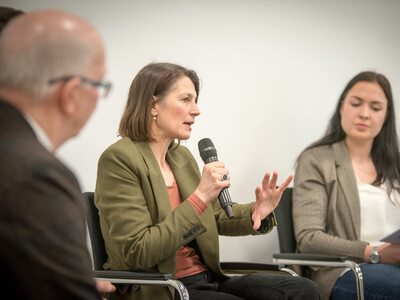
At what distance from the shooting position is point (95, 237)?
2014mm

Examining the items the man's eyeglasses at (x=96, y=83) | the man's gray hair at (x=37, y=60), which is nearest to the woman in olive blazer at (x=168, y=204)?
the man's eyeglasses at (x=96, y=83)

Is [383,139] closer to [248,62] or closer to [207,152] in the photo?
[248,62]

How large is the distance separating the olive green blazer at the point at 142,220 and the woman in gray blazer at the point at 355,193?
1.78 ft

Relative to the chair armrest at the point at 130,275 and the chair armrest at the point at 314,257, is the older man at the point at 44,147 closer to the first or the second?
the chair armrest at the point at 130,275

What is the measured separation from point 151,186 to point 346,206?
1.12 m

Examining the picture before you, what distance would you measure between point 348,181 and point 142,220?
4.10 feet

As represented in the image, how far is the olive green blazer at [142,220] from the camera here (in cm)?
181

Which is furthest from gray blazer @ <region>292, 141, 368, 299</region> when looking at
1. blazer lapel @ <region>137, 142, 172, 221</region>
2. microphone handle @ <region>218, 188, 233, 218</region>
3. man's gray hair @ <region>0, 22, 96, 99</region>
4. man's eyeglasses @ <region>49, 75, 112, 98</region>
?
man's gray hair @ <region>0, 22, 96, 99</region>

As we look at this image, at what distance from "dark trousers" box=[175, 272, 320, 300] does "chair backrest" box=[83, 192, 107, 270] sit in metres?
0.32

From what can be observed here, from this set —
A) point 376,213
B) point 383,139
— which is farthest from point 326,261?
point 383,139

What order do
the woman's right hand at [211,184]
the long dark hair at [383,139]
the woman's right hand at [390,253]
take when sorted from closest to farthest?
the woman's right hand at [211,184] < the woman's right hand at [390,253] < the long dark hair at [383,139]

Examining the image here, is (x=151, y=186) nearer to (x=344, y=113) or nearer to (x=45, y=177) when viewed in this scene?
(x=45, y=177)

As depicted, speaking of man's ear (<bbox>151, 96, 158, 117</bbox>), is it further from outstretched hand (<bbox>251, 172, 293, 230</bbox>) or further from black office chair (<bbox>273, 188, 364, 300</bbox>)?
black office chair (<bbox>273, 188, 364, 300</bbox>)

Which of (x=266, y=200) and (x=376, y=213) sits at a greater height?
(x=266, y=200)
